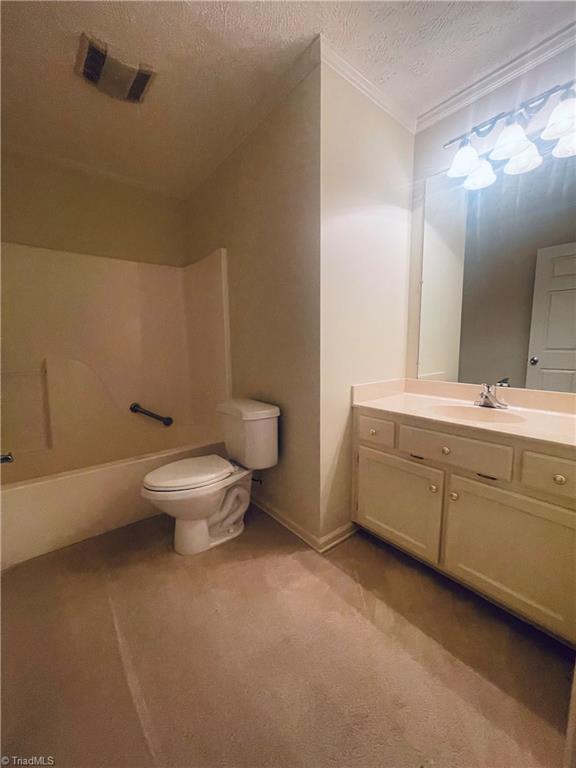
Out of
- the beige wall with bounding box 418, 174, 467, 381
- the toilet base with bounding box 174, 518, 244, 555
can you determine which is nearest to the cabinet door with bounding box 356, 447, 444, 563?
the beige wall with bounding box 418, 174, 467, 381

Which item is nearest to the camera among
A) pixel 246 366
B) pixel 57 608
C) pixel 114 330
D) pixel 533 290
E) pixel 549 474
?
pixel 549 474

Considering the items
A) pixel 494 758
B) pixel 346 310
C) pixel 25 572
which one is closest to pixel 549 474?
Answer: pixel 494 758

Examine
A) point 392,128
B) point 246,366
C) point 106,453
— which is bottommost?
point 106,453

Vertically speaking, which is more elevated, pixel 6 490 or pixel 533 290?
pixel 533 290

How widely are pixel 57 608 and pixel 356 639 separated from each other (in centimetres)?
127

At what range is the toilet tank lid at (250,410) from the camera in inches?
66.0

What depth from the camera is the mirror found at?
1376 millimetres

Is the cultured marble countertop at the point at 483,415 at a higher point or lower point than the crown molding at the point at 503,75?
lower

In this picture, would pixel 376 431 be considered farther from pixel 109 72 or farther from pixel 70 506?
pixel 109 72

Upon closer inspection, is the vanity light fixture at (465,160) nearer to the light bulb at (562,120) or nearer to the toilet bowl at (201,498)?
the light bulb at (562,120)

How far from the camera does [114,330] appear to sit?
2391mm

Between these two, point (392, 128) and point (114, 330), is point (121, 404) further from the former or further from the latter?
point (392, 128)

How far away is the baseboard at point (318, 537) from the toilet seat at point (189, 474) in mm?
467

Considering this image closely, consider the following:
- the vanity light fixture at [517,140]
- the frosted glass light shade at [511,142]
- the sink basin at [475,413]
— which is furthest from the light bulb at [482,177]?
the sink basin at [475,413]
